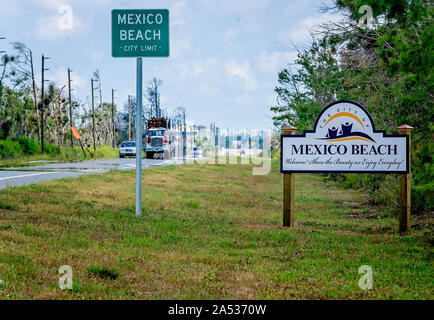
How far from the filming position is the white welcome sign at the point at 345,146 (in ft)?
36.6

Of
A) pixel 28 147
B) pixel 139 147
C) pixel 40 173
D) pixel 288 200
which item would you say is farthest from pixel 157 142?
pixel 288 200

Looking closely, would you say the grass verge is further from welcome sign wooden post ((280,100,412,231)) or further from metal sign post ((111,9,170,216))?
metal sign post ((111,9,170,216))

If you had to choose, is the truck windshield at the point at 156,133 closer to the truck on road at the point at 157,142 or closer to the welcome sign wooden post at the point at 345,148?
the truck on road at the point at 157,142

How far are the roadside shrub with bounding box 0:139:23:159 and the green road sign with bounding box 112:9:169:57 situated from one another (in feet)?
89.7

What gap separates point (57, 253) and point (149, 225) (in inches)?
127

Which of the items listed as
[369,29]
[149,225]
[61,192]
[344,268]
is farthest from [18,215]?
[369,29]

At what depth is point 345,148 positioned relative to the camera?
11258 millimetres

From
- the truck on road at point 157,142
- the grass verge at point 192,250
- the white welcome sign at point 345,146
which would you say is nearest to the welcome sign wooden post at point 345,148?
the white welcome sign at point 345,146

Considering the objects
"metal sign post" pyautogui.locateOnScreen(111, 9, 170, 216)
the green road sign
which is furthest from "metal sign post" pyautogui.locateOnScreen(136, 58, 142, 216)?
the green road sign

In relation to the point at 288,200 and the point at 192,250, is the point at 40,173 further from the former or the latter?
the point at 192,250

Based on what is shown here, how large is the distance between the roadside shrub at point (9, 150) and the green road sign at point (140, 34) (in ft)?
89.7

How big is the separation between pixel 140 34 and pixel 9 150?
2892 centimetres

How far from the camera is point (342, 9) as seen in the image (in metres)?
14.4
